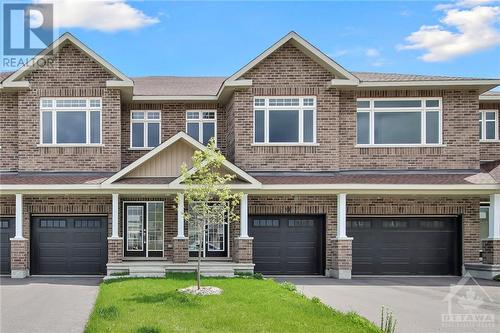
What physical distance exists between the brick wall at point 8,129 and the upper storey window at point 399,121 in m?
12.3

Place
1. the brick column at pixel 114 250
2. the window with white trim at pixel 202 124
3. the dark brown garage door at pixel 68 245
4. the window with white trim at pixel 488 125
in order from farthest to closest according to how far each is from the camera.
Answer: the window with white trim at pixel 488 125, the window with white trim at pixel 202 124, the dark brown garage door at pixel 68 245, the brick column at pixel 114 250

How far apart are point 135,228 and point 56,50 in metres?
6.83

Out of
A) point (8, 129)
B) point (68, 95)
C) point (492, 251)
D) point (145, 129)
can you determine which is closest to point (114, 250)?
point (145, 129)

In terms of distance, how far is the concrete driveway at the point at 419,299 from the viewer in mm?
11297

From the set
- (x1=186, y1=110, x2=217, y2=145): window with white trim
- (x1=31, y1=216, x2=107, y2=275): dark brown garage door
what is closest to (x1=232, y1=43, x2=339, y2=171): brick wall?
(x1=186, y1=110, x2=217, y2=145): window with white trim

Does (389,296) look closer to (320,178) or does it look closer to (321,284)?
(321,284)

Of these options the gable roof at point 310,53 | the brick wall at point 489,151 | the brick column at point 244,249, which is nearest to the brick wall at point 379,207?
the brick column at point 244,249

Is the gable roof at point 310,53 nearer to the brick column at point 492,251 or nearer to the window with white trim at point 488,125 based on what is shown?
the window with white trim at point 488,125

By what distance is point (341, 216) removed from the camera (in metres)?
19.4

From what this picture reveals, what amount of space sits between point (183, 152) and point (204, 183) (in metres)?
4.84

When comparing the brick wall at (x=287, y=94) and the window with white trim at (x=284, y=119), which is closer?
the brick wall at (x=287, y=94)

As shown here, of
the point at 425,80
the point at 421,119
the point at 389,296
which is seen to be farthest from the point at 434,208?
the point at 389,296

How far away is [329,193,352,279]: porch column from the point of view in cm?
1911

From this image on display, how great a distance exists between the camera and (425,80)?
20406mm
